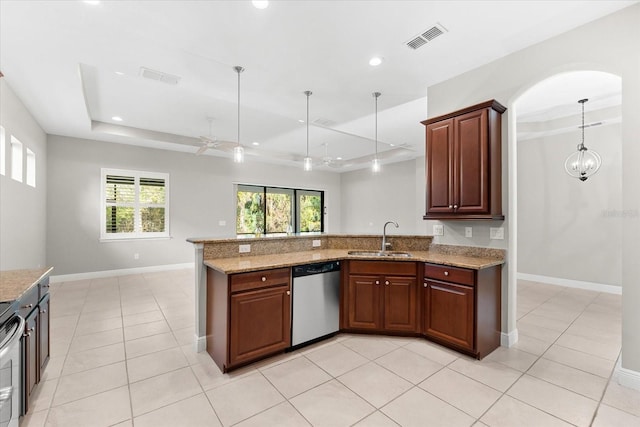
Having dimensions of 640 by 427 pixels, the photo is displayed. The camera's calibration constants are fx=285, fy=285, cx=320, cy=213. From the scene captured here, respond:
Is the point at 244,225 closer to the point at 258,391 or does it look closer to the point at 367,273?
the point at 367,273

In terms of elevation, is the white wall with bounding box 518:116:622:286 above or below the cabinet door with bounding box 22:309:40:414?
above

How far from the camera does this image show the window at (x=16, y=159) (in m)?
3.64

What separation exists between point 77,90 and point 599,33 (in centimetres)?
548

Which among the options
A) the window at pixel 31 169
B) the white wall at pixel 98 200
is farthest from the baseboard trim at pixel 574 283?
the window at pixel 31 169

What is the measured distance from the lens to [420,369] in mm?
2434

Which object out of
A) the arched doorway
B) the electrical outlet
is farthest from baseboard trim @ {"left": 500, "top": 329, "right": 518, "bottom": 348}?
the arched doorway

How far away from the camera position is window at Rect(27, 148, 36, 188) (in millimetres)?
4398

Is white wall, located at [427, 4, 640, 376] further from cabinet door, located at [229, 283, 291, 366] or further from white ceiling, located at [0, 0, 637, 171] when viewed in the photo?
cabinet door, located at [229, 283, 291, 366]

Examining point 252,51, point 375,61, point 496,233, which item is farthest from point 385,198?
point 252,51

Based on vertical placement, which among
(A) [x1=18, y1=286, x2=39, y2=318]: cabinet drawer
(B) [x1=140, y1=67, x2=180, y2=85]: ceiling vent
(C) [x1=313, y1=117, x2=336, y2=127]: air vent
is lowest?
(A) [x1=18, y1=286, x2=39, y2=318]: cabinet drawer

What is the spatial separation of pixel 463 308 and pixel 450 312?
0.49ft

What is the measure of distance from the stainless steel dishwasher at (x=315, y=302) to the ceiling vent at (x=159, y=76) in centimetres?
264

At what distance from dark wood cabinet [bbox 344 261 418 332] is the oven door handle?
252 cm

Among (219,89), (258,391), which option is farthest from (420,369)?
(219,89)
